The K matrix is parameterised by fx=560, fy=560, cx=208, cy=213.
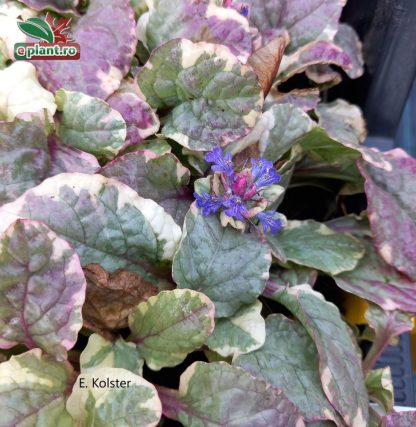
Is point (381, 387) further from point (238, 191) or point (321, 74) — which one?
point (321, 74)

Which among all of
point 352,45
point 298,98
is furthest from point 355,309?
point 352,45

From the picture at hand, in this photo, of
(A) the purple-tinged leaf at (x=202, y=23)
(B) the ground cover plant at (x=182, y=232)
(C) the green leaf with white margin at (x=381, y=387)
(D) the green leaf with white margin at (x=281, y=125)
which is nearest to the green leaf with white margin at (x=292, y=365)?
(B) the ground cover plant at (x=182, y=232)

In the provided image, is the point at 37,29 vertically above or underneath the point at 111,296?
above

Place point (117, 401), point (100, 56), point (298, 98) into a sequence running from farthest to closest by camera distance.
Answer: point (298, 98), point (100, 56), point (117, 401)

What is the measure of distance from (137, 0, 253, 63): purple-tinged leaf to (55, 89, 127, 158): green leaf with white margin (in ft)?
0.52

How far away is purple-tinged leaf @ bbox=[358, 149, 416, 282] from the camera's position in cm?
76

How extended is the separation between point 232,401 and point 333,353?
152 millimetres

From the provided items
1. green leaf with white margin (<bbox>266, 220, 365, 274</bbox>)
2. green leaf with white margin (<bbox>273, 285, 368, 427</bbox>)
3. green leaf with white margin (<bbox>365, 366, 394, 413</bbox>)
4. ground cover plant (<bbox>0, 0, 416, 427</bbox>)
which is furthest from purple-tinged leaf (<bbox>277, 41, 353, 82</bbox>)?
green leaf with white margin (<bbox>365, 366, 394, 413</bbox>)

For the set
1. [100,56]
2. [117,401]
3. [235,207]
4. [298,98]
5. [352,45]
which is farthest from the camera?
[352,45]

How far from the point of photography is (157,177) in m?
0.66

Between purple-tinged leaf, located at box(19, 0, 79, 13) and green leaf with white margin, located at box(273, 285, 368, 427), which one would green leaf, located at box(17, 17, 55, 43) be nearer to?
purple-tinged leaf, located at box(19, 0, 79, 13)

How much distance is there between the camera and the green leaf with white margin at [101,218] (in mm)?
565

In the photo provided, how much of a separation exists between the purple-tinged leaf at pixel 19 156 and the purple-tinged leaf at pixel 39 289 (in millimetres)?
120

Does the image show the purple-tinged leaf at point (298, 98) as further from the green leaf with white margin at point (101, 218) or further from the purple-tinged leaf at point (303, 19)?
the green leaf with white margin at point (101, 218)
